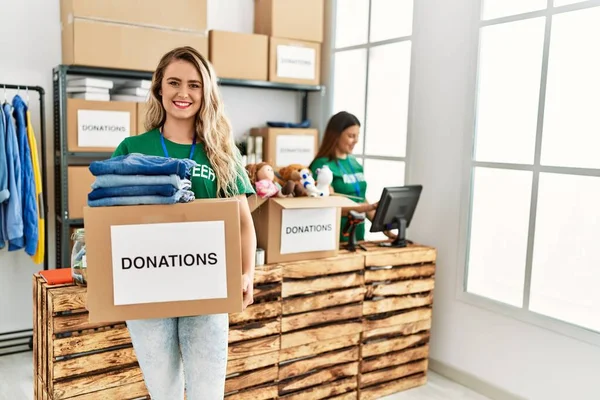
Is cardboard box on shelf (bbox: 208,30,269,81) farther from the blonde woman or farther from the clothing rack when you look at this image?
the blonde woman

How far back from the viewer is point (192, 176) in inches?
65.4

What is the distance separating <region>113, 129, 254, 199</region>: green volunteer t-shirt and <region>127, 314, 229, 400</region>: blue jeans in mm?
384

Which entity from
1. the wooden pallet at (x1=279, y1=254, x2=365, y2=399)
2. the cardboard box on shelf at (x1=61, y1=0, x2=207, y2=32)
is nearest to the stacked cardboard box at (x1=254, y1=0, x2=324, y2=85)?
the cardboard box on shelf at (x1=61, y1=0, x2=207, y2=32)

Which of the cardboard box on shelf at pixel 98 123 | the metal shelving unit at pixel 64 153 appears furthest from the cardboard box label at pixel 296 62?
the cardboard box on shelf at pixel 98 123

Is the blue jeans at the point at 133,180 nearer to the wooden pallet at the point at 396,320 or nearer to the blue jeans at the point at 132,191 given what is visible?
the blue jeans at the point at 132,191

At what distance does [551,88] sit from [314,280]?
4.72 feet

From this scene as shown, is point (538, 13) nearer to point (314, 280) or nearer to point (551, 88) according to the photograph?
point (551, 88)

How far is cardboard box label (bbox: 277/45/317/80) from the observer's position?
391 cm

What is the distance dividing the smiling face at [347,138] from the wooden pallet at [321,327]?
633 millimetres

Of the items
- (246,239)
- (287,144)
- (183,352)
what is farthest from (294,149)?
(183,352)

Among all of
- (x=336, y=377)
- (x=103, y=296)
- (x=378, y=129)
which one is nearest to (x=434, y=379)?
(x=336, y=377)

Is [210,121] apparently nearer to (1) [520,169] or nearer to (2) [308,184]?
(2) [308,184]

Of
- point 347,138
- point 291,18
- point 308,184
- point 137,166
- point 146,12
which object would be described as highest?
point 291,18

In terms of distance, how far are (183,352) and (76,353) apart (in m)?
0.57
